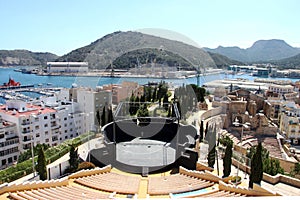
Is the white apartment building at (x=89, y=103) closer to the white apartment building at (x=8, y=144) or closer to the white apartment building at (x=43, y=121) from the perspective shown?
the white apartment building at (x=43, y=121)

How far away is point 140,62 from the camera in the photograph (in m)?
31.3

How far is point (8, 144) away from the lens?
12.4 metres

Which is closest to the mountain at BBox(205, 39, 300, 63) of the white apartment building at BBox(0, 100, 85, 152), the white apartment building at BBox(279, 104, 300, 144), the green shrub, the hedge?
the white apartment building at BBox(279, 104, 300, 144)

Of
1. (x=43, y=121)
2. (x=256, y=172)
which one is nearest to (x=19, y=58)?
(x=43, y=121)

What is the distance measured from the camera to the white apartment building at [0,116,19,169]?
39.7 feet

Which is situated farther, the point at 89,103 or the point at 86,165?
the point at 89,103

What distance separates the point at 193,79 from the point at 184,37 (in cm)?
3193

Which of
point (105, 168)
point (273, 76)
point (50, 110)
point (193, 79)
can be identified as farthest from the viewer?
point (273, 76)

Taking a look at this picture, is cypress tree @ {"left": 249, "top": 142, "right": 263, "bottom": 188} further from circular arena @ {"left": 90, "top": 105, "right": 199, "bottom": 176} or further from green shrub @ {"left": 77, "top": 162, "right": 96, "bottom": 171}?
green shrub @ {"left": 77, "top": 162, "right": 96, "bottom": 171}

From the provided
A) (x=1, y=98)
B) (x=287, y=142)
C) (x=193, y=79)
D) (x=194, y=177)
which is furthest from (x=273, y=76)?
(x=194, y=177)

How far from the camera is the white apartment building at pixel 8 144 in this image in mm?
12109

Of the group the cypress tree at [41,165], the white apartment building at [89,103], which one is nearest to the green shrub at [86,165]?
the cypress tree at [41,165]

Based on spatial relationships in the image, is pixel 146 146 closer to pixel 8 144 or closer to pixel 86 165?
pixel 86 165

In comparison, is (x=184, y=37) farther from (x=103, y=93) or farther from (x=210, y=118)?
(x=103, y=93)
